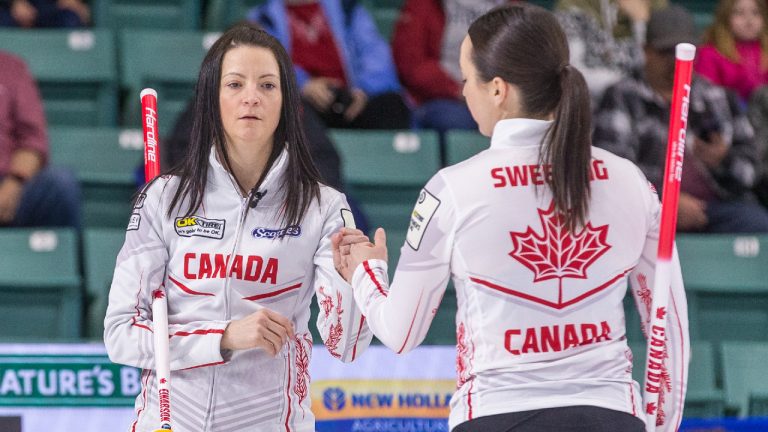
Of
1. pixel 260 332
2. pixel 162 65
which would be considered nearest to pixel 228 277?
pixel 260 332

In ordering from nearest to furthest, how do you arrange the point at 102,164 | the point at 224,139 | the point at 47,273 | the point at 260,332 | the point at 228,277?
A: the point at 260,332, the point at 228,277, the point at 224,139, the point at 47,273, the point at 102,164

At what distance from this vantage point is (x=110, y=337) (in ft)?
8.37

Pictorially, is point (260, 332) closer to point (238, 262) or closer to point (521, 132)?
point (238, 262)

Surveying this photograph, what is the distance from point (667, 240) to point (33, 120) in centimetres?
362

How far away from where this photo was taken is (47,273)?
477 centimetres

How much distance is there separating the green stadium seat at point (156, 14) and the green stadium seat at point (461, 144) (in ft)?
5.46

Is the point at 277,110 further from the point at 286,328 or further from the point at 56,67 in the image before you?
the point at 56,67

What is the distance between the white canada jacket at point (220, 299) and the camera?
2533 mm

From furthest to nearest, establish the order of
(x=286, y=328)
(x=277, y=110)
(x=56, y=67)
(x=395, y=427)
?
(x=56, y=67) → (x=395, y=427) → (x=277, y=110) → (x=286, y=328)

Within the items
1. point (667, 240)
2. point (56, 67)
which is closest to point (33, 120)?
point (56, 67)

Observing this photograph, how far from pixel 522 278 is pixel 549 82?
381mm

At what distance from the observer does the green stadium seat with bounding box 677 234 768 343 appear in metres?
5.05

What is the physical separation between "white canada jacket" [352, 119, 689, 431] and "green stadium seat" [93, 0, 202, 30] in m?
4.29

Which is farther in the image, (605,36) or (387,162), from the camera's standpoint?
(605,36)
